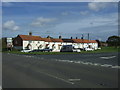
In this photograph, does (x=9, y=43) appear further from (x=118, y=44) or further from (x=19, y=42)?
(x=118, y=44)

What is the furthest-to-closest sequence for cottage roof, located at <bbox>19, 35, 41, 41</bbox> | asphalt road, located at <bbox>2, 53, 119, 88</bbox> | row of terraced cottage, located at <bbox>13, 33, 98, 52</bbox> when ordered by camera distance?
1. cottage roof, located at <bbox>19, 35, 41, 41</bbox>
2. row of terraced cottage, located at <bbox>13, 33, 98, 52</bbox>
3. asphalt road, located at <bbox>2, 53, 119, 88</bbox>

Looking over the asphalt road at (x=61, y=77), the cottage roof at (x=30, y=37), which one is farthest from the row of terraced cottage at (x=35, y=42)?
the asphalt road at (x=61, y=77)

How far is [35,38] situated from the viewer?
12281 cm

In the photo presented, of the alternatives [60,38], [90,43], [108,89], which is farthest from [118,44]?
[108,89]

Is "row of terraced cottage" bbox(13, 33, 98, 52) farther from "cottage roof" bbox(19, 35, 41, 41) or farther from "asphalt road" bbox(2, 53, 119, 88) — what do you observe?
"asphalt road" bbox(2, 53, 119, 88)

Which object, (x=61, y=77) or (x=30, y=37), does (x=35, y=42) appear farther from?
(x=61, y=77)

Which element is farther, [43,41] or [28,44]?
[43,41]

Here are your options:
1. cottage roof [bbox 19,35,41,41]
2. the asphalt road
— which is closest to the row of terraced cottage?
cottage roof [bbox 19,35,41,41]

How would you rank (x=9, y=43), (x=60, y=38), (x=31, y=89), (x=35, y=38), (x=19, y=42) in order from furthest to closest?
1. (x=60, y=38)
2. (x=35, y=38)
3. (x=19, y=42)
4. (x=9, y=43)
5. (x=31, y=89)

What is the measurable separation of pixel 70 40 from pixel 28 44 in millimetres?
40696

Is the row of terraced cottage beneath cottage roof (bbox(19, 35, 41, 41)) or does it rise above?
beneath

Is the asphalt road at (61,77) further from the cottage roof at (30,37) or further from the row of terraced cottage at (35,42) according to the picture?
the cottage roof at (30,37)

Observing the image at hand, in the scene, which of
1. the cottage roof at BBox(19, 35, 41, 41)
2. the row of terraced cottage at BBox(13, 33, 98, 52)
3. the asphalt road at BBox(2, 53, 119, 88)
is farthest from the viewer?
the cottage roof at BBox(19, 35, 41, 41)

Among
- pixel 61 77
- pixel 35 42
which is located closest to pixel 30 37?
pixel 35 42
